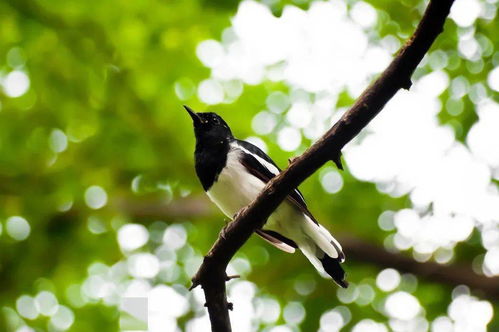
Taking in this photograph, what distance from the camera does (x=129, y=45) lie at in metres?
5.44

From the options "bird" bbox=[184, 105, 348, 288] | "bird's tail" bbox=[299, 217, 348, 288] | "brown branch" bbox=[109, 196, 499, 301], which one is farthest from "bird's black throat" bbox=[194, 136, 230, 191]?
"brown branch" bbox=[109, 196, 499, 301]

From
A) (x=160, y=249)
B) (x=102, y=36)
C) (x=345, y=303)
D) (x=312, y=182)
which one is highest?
(x=102, y=36)

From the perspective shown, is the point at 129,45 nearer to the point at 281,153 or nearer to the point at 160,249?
the point at 281,153

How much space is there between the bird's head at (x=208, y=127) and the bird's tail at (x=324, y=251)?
2.87ft

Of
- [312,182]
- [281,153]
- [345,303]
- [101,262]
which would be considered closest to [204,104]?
[281,153]

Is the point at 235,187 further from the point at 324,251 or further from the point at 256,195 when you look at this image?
the point at 324,251

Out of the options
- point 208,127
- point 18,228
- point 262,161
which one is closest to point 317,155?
point 262,161

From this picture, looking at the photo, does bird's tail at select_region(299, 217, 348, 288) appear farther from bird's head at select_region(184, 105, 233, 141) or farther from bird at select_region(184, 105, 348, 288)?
bird's head at select_region(184, 105, 233, 141)

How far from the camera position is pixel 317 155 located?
2662 mm

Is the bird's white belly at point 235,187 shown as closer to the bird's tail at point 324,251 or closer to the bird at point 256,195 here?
the bird at point 256,195

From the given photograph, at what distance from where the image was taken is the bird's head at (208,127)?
14.7 ft

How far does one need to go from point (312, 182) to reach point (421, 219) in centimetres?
98

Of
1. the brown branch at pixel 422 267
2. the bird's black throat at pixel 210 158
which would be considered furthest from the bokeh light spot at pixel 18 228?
the brown branch at pixel 422 267

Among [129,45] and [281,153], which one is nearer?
[129,45]
